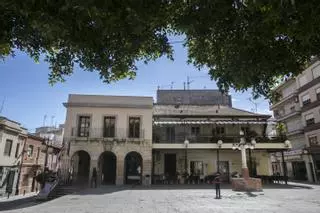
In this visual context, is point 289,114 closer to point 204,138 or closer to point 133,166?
point 204,138

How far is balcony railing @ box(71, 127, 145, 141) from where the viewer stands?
934 inches

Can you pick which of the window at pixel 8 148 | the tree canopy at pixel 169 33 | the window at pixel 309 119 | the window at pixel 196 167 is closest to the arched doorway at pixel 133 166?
the window at pixel 196 167

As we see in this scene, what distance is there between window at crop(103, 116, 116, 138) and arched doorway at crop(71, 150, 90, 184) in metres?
3.03

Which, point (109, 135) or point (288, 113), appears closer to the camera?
point (109, 135)

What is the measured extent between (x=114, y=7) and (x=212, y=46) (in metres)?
3.05

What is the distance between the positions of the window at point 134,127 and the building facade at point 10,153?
30.9 ft

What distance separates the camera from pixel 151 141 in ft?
78.4

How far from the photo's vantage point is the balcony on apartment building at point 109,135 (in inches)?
926

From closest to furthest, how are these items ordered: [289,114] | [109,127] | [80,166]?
[109,127]
[80,166]
[289,114]

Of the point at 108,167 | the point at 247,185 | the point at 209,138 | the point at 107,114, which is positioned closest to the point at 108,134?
the point at 107,114

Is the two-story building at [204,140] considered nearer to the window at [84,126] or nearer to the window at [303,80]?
the window at [84,126]

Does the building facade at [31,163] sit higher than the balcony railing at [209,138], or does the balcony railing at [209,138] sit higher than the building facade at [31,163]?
the balcony railing at [209,138]

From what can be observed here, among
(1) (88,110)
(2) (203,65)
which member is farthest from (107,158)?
(2) (203,65)

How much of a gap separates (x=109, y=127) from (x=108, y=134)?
67cm
